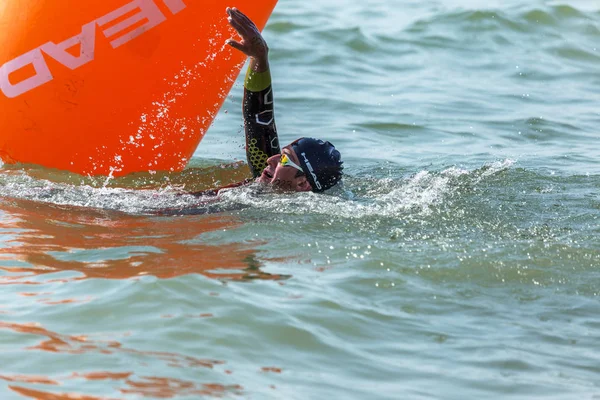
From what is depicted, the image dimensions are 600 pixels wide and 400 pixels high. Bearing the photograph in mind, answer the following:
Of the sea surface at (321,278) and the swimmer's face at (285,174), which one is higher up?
the swimmer's face at (285,174)

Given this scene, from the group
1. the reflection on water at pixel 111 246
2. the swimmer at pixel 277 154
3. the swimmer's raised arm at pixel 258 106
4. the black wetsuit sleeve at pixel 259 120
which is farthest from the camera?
the black wetsuit sleeve at pixel 259 120

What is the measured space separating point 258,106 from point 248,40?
1.86 ft

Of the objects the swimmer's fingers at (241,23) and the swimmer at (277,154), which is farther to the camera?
the swimmer at (277,154)

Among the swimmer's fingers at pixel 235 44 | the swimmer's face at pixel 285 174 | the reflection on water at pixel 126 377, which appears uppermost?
the swimmer's fingers at pixel 235 44

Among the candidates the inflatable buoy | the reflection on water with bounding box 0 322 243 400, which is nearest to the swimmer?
the inflatable buoy

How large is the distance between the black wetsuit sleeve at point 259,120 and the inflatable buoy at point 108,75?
252 mm

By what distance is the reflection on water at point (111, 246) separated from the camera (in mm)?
4453

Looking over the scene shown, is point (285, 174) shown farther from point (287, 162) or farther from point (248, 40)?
point (248, 40)

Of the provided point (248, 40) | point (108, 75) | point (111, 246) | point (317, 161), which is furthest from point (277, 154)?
point (111, 246)

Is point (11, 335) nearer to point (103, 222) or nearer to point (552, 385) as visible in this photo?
point (103, 222)

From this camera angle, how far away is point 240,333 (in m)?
3.81

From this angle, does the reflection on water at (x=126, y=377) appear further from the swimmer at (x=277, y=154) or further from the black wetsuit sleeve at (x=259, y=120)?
the black wetsuit sleeve at (x=259, y=120)

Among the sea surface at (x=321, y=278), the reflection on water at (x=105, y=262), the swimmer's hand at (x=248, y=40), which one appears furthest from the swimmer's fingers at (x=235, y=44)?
the reflection on water at (x=105, y=262)

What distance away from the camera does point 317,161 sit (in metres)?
5.60
